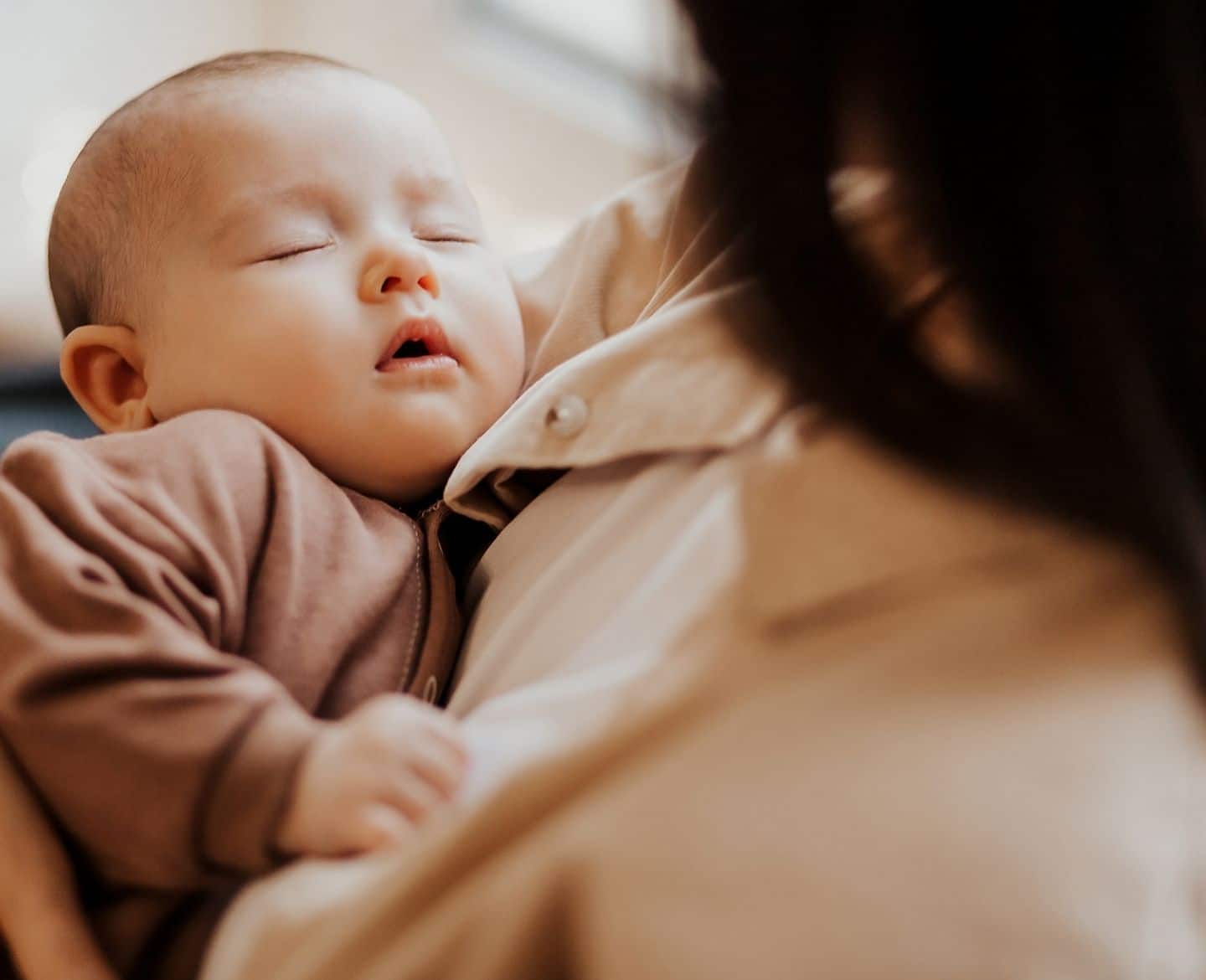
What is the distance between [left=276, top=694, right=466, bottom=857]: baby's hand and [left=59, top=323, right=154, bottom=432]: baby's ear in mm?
450

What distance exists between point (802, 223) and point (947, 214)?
54mm

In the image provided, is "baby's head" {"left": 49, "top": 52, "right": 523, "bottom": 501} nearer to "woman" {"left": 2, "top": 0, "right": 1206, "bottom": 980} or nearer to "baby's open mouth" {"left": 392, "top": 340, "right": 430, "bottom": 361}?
"baby's open mouth" {"left": 392, "top": 340, "right": 430, "bottom": 361}

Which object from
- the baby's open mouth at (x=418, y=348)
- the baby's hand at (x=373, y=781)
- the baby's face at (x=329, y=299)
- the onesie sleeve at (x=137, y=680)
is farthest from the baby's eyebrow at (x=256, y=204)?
the baby's hand at (x=373, y=781)

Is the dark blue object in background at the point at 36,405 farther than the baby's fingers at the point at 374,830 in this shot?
Yes

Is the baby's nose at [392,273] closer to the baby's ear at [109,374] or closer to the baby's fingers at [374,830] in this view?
the baby's ear at [109,374]

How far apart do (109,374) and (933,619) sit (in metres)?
0.69

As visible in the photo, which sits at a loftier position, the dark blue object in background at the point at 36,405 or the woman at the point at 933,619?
the woman at the point at 933,619

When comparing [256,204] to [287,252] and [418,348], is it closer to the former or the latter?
[287,252]

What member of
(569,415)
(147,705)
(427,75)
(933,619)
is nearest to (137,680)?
(147,705)

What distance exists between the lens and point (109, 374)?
0.89 meters

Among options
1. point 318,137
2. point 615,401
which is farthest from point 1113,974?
point 318,137

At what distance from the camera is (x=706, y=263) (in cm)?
73

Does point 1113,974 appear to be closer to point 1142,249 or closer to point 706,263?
point 1142,249

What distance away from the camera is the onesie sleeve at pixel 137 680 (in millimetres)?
510
